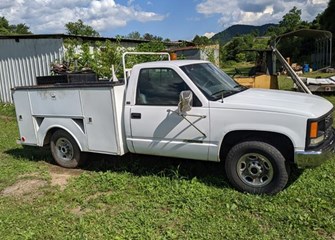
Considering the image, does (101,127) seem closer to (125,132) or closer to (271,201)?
(125,132)

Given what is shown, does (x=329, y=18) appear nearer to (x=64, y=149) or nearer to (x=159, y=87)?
(x=159, y=87)

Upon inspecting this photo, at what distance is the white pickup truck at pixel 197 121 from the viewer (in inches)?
169

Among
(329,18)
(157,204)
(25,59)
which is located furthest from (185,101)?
(329,18)

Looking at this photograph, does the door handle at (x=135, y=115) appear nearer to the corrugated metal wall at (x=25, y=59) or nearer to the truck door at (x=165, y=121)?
the truck door at (x=165, y=121)

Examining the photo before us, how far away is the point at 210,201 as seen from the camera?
4.47m

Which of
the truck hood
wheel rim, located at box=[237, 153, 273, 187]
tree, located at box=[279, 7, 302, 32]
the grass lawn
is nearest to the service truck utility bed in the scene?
the grass lawn

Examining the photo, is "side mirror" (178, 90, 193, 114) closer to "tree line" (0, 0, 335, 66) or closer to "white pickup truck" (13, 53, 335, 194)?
"white pickup truck" (13, 53, 335, 194)

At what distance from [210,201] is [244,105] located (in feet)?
4.34

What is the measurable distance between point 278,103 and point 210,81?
3.59ft

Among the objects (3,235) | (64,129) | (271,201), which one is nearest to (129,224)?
(3,235)

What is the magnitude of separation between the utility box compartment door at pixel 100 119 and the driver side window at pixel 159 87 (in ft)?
1.61

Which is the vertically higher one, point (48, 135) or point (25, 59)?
point (25, 59)

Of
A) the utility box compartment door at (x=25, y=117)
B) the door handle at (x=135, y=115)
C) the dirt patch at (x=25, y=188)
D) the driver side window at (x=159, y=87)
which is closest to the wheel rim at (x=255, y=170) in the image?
the driver side window at (x=159, y=87)

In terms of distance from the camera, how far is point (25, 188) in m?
5.49
